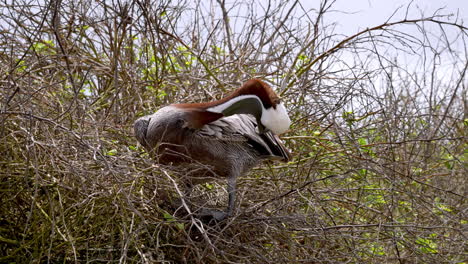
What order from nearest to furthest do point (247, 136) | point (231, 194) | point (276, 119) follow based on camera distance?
1. point (276, 119)
2. point (231, 194)
3. point (247, 136)

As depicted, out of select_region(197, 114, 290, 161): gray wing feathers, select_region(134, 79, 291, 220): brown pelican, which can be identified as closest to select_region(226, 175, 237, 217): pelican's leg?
select_region(134, 79, 291, 220): brown pelican

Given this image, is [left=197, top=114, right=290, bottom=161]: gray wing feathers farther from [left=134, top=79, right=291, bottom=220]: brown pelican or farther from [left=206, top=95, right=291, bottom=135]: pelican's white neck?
[left=206, top=95, right=291, bottom=135]: pelican's white neck

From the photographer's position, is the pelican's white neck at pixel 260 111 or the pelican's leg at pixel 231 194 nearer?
the pelican's white neck at pixel 260 111

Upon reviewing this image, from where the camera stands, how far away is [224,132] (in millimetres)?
2992

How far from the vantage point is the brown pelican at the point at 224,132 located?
2.72m

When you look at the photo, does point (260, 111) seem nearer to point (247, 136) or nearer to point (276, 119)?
point (276, 119)

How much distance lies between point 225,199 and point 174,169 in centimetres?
65

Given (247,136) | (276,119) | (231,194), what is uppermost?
(276,119)

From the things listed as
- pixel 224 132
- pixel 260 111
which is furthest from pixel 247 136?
pixel 260 111

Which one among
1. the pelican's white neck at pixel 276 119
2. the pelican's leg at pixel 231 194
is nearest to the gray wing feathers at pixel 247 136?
the pelican's leg at pixel 231 194

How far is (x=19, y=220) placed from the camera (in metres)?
2.64

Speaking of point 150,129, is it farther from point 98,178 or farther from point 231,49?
point 231,49

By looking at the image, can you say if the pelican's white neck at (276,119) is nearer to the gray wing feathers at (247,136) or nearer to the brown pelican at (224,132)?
the brown pelican at (224,132)

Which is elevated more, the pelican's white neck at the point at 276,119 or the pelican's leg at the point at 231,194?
the pelican's white neck at the point at 276,119
